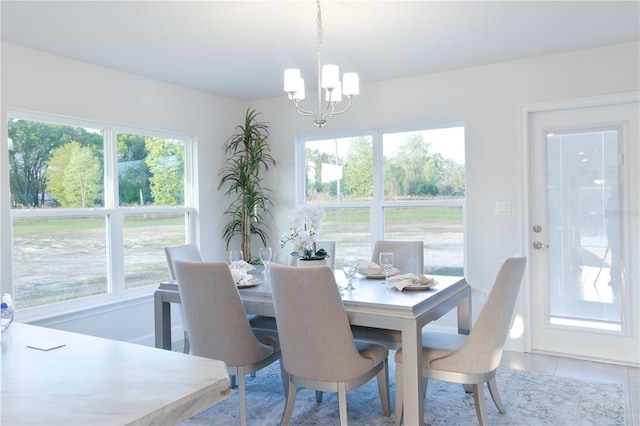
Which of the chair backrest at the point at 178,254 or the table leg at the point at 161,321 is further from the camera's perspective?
the chair backrest at the point at 178,254

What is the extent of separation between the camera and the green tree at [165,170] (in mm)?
4410

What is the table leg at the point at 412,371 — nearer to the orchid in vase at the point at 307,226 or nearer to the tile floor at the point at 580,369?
the orchid in vase at the point at 307,226

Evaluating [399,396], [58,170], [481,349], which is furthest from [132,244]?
[481,349]

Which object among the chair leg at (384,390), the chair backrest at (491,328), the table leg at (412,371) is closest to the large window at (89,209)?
the chair leg at (384,390)

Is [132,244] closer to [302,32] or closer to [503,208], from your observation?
[302,32]

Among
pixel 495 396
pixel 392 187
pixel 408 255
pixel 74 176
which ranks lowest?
pixel 495 396

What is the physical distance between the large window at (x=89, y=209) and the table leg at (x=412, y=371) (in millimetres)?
2799

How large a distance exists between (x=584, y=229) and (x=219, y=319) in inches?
117

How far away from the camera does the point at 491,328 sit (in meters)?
2.29

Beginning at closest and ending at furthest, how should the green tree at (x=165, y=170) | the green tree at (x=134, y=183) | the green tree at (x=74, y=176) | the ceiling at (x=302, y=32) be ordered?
1. the ceiling at (x=302, y=32)
2. the green tree at (x=74, y=176)
3. the green tree at (x=134, y=183)
4. the green tree at (x=165, y=170)

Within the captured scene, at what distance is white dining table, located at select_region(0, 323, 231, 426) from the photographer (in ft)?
2.80

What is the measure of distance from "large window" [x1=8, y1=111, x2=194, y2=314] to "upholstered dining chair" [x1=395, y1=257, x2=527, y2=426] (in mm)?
2738

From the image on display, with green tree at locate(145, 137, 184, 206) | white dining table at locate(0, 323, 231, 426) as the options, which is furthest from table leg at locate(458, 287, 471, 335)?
green tree at locate(145, 137, 184, 206)

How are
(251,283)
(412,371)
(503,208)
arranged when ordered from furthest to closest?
1. (503,208)
2. (251,283)
3. (412,371)
